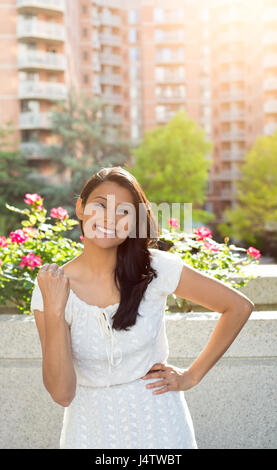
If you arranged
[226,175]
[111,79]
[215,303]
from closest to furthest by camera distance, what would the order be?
[215,303] < [111,79] < [226,175]

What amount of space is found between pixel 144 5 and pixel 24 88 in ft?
74.9

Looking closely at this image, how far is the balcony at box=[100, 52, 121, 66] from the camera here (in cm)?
5378

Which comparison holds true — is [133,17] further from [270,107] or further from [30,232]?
[30,232]

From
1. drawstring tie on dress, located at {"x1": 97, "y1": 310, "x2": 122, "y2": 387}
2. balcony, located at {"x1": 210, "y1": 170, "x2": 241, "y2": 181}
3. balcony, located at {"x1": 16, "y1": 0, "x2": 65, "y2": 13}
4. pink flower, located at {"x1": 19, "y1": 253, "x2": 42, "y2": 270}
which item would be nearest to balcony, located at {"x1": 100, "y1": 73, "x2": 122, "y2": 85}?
balcony, located at {"x1": 210, "y1": 170, "x2": 241, "y2": 181}

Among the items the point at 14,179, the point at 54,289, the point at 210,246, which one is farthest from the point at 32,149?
the point at 54,289

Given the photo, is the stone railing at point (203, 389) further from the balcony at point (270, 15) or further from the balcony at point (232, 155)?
the balcony at point (232, 155)

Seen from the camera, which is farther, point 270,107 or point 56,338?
point 270,107

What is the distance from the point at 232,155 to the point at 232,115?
3745 millimetres

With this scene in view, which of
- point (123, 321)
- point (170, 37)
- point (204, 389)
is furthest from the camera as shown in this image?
point (170, 37)

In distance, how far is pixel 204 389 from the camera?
278 centimetres

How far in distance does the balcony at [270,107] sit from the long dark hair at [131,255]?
46.9m

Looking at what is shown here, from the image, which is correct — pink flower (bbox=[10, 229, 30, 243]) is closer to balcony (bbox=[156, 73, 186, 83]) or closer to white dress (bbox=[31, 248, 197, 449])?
white dress (bbox=[31, 248, 197, 449])

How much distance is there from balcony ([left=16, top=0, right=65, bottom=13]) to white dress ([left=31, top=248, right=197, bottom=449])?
3586 centimetres

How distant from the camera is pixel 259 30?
159 feet
